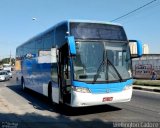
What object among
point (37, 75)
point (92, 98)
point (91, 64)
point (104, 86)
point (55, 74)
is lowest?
point (92, 98)

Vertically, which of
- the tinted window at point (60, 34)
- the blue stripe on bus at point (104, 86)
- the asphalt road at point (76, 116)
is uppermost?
the tinted window at point (60, 34)

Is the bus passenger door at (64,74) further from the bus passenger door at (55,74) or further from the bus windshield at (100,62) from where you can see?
the bus windshield at (100,62)

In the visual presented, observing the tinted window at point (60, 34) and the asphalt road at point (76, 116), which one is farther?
the tinted window at point (60, 34)

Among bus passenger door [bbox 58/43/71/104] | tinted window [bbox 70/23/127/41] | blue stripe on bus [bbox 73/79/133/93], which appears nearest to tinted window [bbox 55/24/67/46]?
bus passenger door [bbox 58/43/71/104]

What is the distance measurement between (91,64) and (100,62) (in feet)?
1.13

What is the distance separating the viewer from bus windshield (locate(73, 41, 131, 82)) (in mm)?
11008

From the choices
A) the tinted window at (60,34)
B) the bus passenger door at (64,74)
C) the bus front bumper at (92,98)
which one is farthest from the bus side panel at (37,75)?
the bus front bumper at (92,98)

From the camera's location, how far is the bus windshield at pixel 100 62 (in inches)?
433

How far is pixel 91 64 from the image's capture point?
1110 cm

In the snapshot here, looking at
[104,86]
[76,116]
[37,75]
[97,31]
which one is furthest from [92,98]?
[37,75]

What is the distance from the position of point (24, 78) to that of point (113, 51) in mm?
12211

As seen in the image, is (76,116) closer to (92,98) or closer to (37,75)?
(92,98)

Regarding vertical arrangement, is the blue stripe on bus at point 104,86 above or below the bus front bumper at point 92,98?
above

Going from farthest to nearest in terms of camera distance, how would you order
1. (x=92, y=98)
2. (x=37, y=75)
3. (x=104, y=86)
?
(x=37, y=75), (x=104, y=86), (x=92, y=98)
